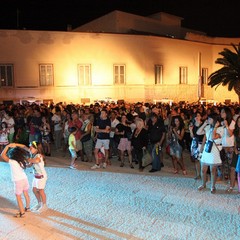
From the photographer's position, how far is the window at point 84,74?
2448cm

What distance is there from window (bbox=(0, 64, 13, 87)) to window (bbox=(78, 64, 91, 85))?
5124mm

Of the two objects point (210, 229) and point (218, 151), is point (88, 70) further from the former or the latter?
point (210, 229)

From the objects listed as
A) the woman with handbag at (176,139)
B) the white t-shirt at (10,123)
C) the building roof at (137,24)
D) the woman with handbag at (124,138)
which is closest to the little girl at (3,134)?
the white t-shirt at (10,123)

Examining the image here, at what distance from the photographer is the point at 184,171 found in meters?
8.34

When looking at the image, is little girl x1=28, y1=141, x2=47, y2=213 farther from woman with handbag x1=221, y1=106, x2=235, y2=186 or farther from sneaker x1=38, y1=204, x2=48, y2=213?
woman with handbag x1=221, y1=106, x2=235, y2=186

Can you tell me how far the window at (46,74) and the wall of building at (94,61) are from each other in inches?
12.0

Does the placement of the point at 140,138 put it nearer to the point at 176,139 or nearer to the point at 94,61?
the point at 176,139

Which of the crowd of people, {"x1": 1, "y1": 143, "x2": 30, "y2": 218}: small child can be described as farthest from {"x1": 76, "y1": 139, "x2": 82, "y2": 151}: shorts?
{"x1": 1, "y1": 143, "x2": 30, "y2": 218}: small child

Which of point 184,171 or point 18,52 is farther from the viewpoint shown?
point 18,52

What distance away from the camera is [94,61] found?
972 inches

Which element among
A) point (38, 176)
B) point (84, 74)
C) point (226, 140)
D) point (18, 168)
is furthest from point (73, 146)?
point (84, 74)

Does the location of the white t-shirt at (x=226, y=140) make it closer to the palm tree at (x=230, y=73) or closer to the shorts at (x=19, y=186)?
the shorts at (x=19, y=186)

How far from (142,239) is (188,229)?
818mm

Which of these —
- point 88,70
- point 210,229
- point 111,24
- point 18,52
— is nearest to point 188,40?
point 111,24
